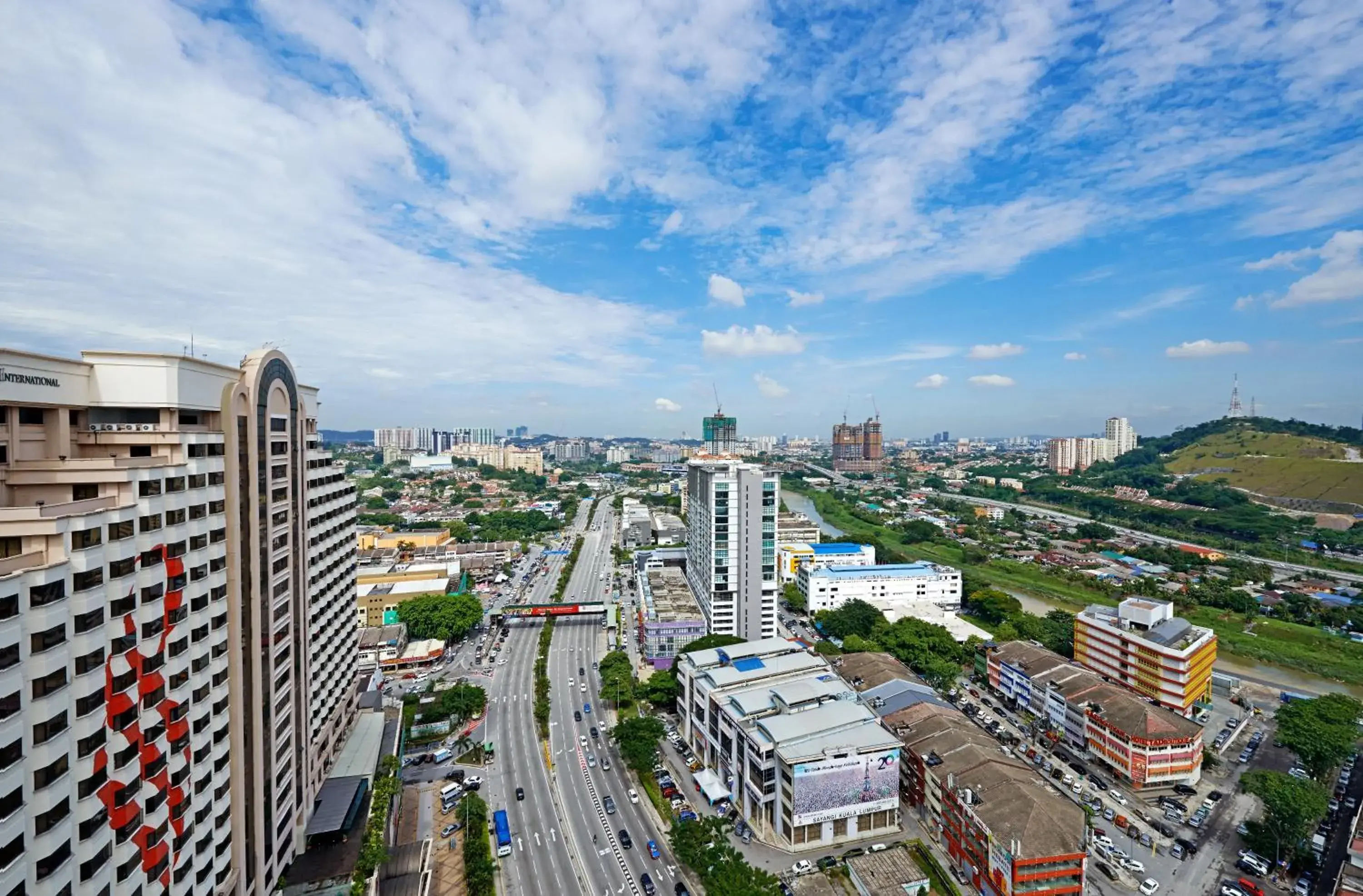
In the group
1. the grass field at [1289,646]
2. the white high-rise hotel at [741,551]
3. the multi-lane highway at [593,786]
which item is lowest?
the grass field at [1289,646]

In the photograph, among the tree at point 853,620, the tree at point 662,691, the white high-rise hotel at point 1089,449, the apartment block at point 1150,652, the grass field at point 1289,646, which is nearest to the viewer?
the apartment block at point 1150,652

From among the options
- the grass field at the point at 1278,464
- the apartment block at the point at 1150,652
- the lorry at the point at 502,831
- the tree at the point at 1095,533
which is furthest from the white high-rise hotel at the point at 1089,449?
the lorry at the point at 502,831

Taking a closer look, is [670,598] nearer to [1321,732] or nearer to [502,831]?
[502,831]

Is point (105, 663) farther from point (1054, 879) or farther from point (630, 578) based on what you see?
point (630, 578)

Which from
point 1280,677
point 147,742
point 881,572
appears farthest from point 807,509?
point 147,742

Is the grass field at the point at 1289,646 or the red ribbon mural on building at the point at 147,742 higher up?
the red ribbon mural on building at the point at 147,742

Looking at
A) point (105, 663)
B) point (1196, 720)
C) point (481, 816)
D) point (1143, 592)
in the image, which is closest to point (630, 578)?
point (481, 816)

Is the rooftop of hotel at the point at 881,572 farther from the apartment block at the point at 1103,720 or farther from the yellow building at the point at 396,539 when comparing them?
the yellow building at the point at 396,539
